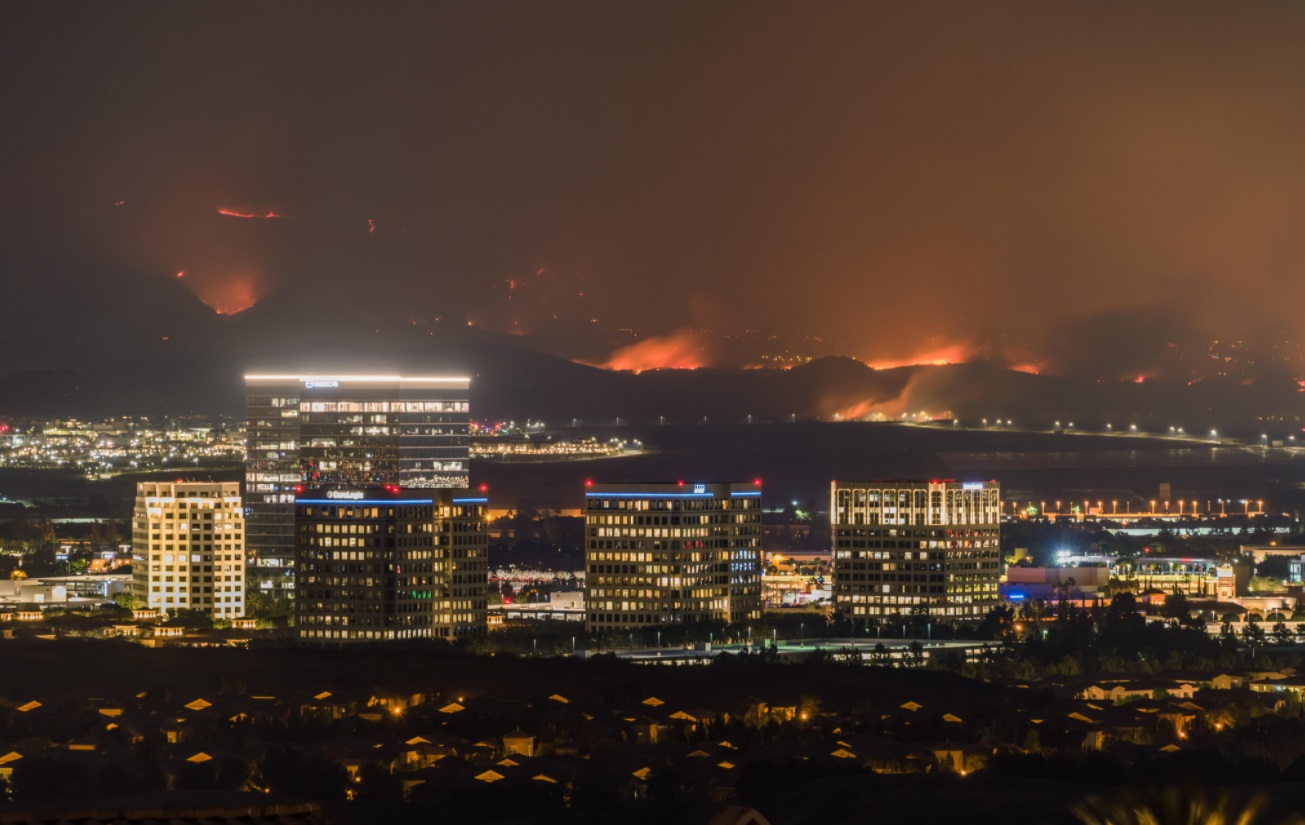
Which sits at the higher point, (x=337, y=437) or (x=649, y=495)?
(x=337, y=437)

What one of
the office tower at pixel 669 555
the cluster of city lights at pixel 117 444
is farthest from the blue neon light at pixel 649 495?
the cluster of city lights at pixel 117 444

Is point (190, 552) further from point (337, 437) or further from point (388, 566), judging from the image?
point (337, 437)

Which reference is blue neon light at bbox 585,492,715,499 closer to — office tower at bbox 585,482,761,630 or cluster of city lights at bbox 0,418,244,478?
office tower at bbox 585,482,761,630

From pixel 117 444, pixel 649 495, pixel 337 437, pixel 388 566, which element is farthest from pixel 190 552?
pixel 117 444

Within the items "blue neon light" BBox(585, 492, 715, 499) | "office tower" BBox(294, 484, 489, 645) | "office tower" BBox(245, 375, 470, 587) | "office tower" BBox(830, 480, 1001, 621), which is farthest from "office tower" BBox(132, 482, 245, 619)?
"office tower" BBox(830, 480, 1001, 621)

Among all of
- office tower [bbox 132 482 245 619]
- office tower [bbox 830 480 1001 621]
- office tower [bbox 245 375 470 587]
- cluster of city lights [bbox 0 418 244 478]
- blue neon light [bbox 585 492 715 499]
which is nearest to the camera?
blue neon light [bbox 585 492 715 499]

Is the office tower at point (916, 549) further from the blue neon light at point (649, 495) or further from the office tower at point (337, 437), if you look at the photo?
the office tower at point (337, 437)
